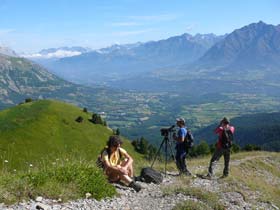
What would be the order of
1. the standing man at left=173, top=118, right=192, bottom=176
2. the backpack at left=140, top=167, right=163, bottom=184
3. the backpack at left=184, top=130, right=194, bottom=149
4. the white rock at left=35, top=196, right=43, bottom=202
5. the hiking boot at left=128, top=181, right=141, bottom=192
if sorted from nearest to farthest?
the white rock at left=35, top=196, right=43, bottom=202 → the hiking boot at left=128, top=181, right=141, bottom=192 → the backpack at left=140, top=167, right=163, bottom=184 → the standing man at left=173, top=118, right=192, bottom=176 → the backpack at left=184, top=130, right=194, bottom=149

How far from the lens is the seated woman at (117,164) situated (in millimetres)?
15352

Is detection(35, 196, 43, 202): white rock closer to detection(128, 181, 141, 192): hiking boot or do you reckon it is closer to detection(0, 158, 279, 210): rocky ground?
detection(0, 158, 279, 210): rocky ground

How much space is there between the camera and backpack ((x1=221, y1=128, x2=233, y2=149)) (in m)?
19.3

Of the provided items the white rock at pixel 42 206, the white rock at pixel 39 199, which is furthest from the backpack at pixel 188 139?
the white rock at pixel 42 206

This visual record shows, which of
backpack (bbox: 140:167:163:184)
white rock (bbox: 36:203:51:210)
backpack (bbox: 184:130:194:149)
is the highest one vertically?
backpack (bbox: 184:130:194:149)

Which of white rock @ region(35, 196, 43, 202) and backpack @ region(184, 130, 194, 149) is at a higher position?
backpack @ region(184, 130, 194, 149)

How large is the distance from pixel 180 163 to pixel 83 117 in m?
95.1

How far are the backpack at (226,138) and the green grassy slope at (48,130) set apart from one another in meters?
58.3

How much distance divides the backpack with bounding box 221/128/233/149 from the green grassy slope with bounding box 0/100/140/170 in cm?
5825

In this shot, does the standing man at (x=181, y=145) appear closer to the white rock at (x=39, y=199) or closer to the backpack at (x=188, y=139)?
the backpack at (x=188, y=139)

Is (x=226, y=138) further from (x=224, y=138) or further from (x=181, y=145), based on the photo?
(x=181, y=145)

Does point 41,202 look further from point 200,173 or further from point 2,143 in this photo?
point 2,143

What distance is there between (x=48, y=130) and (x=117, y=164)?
8036cm

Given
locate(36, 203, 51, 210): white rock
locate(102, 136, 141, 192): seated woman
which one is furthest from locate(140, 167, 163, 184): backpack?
locate(36, 203, 51, 210): white rock
